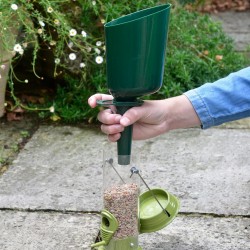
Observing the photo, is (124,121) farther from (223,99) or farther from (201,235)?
(201,235)

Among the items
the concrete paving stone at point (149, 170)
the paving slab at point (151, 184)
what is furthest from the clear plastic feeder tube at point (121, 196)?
the concrete paving stone at point (149, 170)

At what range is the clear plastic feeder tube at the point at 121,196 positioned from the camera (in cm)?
222

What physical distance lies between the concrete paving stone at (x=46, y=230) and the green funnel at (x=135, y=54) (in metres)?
0.66

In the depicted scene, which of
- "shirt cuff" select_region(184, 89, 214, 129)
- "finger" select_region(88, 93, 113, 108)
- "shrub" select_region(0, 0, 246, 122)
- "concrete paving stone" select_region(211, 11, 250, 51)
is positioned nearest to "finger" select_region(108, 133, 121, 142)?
"finger" select_region(88, 93, 113, 108)

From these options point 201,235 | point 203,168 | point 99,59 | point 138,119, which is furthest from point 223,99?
point 99,59

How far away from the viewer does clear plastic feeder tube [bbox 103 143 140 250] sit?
2.22 meters

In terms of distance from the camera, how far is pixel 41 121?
383cm

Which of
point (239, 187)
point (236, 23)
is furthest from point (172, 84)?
point (236, 23)

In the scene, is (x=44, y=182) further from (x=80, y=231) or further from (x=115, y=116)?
(x=115, y=116)

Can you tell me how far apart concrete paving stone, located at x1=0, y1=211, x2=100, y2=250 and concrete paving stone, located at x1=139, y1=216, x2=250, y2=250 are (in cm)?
22

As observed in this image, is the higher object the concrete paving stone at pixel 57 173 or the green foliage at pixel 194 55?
the green foliage at pixel 194 55

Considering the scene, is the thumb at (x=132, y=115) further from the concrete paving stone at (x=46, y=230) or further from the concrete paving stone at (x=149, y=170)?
the concrete paving stone at (x=46, y=230)

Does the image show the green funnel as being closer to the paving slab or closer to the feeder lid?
the paving slab

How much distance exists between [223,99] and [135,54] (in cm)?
37
